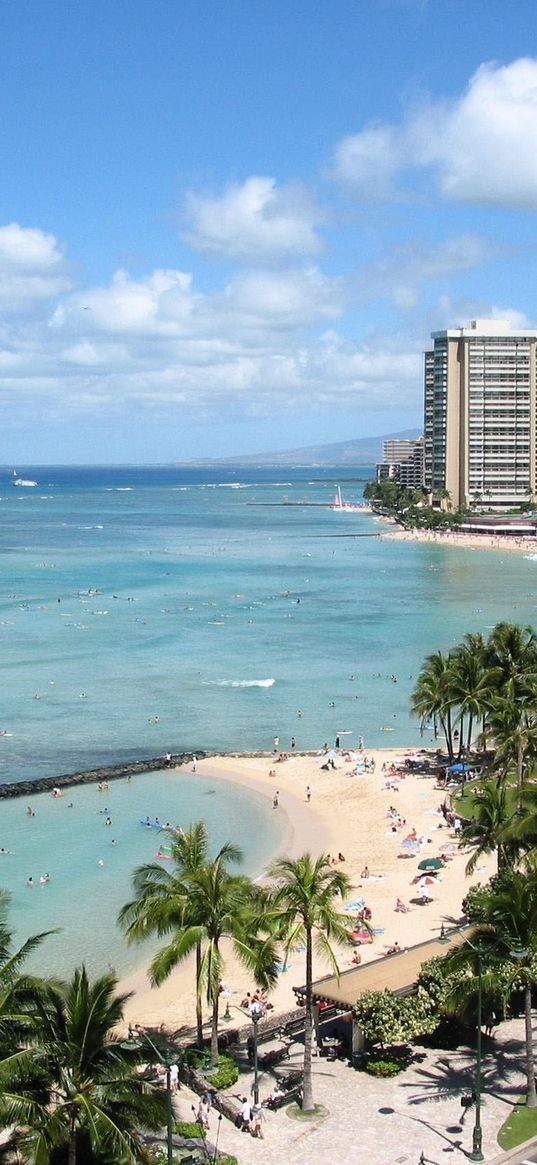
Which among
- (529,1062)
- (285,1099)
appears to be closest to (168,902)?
(285,1099)

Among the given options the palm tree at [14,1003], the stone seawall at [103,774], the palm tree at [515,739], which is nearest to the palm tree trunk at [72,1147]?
the palm tree at [14,1003]

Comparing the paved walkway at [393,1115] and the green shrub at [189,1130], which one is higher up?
the green shrub at [189,1130]

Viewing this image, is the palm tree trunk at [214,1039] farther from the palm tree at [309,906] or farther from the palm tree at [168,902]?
the palm tree at [309,906]

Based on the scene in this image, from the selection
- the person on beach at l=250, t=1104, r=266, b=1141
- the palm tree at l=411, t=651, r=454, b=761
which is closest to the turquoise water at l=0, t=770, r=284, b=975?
the palm tree at l=411, t=651, r=454, b=761

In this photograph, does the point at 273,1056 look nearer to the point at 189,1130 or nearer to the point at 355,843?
the point at 189,1130

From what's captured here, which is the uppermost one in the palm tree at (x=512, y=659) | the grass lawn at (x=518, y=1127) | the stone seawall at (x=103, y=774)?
the palm tree at (x=512, y=659)

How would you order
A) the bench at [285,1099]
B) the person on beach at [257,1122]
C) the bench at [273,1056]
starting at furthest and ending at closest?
the bench at [273,1056]
the bench at [285,1099]
the person on beach at [257,1122]

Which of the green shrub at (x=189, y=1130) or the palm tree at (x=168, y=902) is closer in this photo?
the green shrub at (x=189, y=1130)

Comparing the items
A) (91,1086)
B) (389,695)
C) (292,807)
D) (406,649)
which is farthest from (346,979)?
(406,649)
